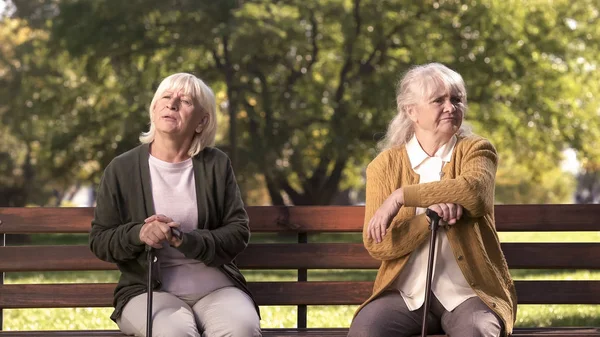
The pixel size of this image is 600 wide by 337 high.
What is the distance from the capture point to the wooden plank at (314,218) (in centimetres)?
518

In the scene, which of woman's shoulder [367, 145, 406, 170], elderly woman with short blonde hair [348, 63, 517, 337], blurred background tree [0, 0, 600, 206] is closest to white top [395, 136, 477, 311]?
elderly woman with short blonde hair [348, 63, 517, 337]

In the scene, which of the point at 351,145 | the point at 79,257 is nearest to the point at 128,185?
the point at 79,257

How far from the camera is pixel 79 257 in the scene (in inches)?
204

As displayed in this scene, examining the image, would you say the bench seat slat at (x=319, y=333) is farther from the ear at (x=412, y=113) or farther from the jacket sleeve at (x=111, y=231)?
the ear at (x=412, y=113)

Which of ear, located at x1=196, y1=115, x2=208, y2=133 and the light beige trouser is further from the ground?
ear, located at x1=196, y1=115, x2=208, y2=133

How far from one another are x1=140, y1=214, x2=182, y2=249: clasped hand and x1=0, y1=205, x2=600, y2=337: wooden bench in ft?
3.09

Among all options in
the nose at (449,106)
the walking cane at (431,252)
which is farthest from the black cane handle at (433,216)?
the nose at (449,106)

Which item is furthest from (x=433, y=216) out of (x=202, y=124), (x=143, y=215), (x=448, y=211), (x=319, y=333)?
(x=143, y=215)

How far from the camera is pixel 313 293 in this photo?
17.1ft

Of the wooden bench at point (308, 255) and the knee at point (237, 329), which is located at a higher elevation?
the wooden bench at point (308, 255)

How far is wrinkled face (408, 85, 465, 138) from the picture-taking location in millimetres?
4547

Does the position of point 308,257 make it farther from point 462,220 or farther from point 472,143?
point 472,143

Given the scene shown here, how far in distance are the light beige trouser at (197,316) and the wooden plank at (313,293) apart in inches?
25.7

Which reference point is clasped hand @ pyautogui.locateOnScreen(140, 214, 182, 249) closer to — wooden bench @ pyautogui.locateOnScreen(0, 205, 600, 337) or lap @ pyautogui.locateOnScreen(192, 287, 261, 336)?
lap @ pyautogui.locateOnScreen(192, 287, 261, 336)
